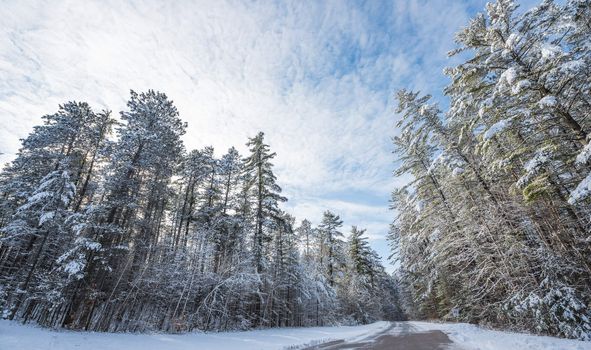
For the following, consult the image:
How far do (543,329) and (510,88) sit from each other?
9.27 meters

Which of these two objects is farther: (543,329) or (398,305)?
(398,305)

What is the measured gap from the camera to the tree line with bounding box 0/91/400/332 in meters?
13.2

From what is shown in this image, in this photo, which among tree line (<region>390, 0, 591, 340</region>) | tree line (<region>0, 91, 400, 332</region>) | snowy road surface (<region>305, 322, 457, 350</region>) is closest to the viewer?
tree line (<region>390, 0, 591, 340</region>)

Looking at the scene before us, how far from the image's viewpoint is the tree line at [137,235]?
43.5 ft

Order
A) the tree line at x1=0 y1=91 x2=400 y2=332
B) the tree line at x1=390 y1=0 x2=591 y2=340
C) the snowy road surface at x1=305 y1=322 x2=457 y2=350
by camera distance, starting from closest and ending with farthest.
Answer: the tree line at x1=390 y1=0 x2=591 y2=340 → the snowy road surface at x1=305 y1=322 x2=457 y2=350 → the tree line at x1=0 y1=91 x2=400 y2=332

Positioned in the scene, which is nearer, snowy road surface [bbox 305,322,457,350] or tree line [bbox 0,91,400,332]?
snowy road surface [bbox 305,322,457,350]

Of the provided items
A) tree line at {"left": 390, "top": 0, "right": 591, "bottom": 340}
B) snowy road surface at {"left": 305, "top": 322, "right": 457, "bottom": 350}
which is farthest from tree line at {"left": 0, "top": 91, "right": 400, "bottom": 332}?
tree line at {"left": 390, "top": 0, "right": 591, "bottom": 340}

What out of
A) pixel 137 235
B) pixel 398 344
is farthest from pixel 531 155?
pixel 137 235

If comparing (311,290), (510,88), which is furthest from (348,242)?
(510,88)

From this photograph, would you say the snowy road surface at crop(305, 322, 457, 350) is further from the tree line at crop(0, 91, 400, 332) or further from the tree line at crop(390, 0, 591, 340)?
the tree line at crop(0, 91, 400, 332)

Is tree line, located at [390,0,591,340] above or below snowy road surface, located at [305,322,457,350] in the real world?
above

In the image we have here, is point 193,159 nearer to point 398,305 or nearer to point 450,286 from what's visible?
point 450,286

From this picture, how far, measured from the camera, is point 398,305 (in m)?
55.1

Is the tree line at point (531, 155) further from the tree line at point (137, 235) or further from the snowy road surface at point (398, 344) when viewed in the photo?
the tree line at point (137, 235)
